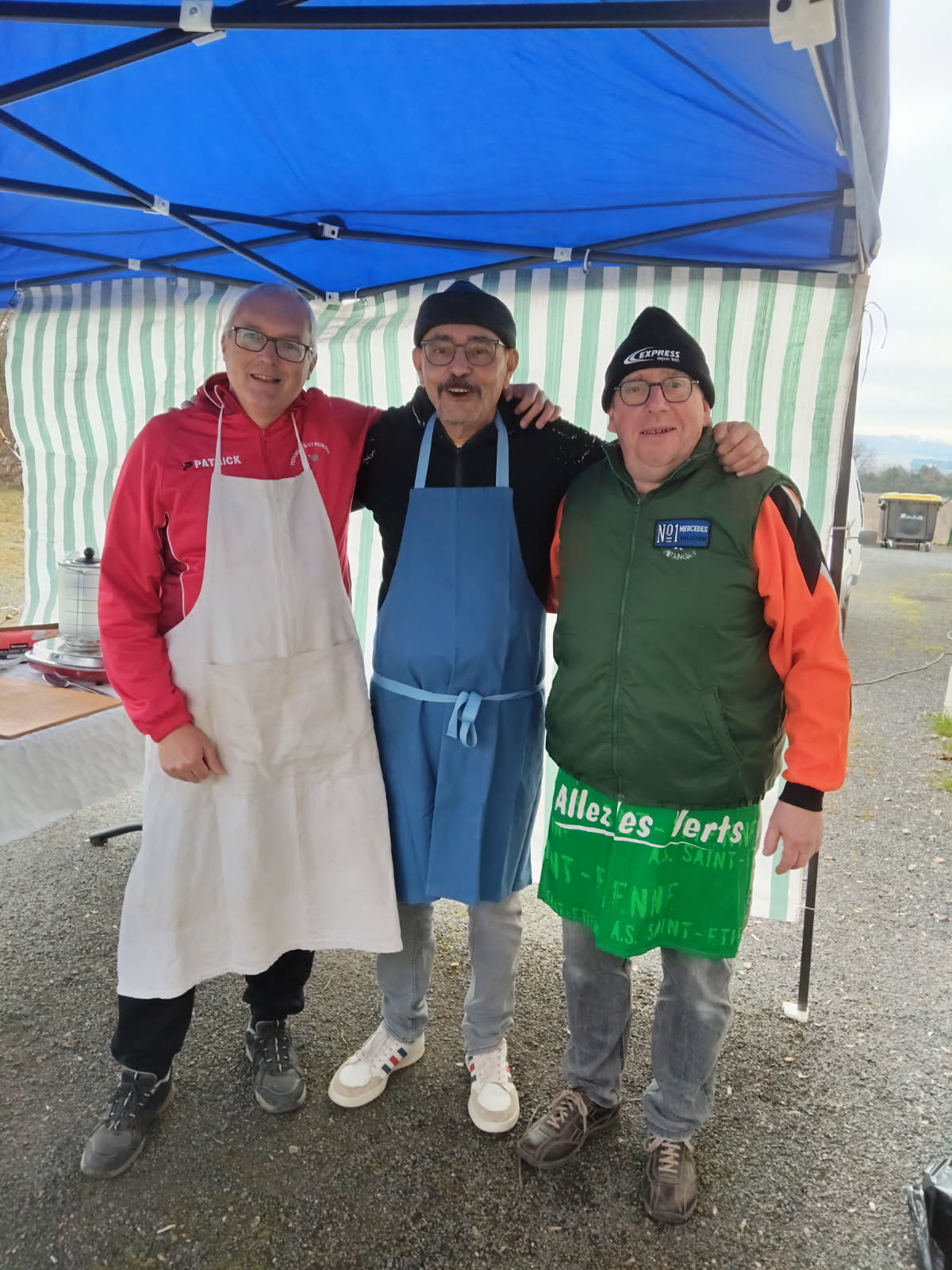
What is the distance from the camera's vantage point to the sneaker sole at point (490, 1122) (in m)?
1.97

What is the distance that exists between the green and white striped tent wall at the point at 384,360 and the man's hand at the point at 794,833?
1.26 metres

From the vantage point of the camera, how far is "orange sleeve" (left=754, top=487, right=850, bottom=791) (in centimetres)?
155

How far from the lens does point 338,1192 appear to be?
5.89 feet

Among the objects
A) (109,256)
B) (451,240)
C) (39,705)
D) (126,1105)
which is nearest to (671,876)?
(126,1105)

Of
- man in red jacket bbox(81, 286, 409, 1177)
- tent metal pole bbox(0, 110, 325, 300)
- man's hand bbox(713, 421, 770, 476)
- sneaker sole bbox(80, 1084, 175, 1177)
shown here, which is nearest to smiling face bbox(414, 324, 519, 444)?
man in red jacket bbox(81, 286, 409, 1177)

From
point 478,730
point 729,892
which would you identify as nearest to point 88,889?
point 478,730

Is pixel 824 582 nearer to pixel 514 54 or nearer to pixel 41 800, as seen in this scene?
pixel 514 54

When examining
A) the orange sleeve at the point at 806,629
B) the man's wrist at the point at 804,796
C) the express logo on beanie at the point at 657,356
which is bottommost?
the man's wrist at the point at 804,796

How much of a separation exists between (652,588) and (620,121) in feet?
3.79

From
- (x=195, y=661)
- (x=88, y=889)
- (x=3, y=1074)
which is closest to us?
(x=195, y=661)

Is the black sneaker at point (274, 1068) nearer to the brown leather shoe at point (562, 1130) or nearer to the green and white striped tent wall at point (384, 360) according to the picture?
the brown leather shoe at point (562, 1130)

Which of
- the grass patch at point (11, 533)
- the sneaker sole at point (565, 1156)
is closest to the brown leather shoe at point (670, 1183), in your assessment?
the sneaker sole at point (565, 1156)

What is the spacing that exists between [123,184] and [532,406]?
1513mm

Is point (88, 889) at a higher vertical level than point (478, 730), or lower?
lower
